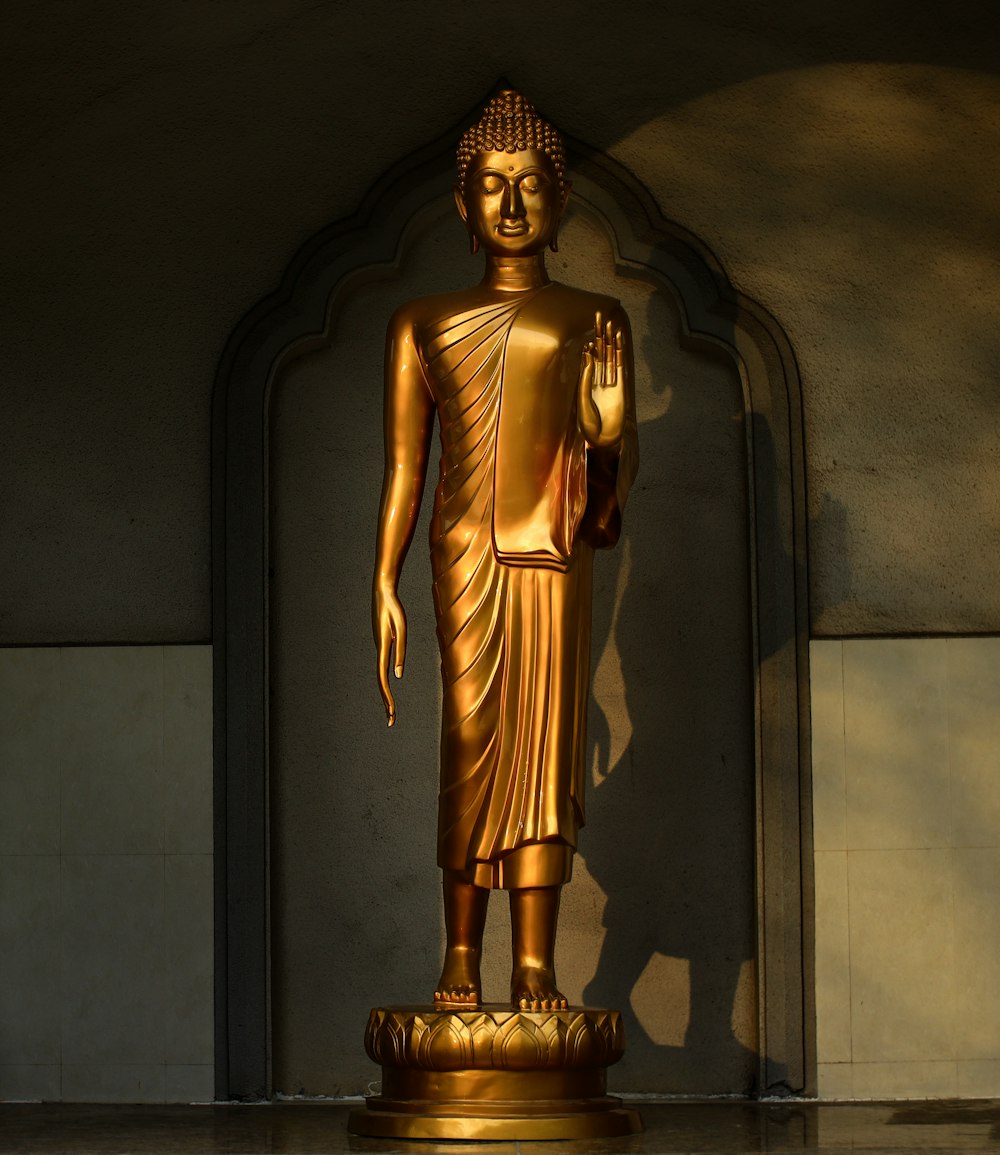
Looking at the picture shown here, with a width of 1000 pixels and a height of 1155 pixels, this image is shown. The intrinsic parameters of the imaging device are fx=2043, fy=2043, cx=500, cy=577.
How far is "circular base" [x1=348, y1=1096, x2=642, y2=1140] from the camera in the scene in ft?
15.8

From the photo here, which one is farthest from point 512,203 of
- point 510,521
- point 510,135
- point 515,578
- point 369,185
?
point 369,185

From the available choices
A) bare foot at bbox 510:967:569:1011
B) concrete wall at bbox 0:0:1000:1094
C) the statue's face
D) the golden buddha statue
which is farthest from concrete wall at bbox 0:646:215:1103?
the statue's face

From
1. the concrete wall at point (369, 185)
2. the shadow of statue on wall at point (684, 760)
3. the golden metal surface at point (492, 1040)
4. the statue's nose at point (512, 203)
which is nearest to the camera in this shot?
the golden metal surface at point (492, 1040)

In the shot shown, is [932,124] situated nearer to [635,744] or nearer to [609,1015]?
[635,744]

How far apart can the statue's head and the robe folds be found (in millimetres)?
194

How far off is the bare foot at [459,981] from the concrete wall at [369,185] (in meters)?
1.87

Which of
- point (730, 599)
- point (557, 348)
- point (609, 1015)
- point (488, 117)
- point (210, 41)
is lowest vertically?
point (609, 1015)

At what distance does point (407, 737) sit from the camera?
6.67m

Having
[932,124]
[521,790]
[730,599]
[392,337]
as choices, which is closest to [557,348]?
[392,337]

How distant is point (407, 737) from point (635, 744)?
743 mm

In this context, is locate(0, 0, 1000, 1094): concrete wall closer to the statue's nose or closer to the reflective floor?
the reflective floor

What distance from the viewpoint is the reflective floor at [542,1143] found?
4785mm

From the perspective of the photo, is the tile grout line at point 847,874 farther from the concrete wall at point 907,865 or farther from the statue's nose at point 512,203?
the statue's nose at point 512,203

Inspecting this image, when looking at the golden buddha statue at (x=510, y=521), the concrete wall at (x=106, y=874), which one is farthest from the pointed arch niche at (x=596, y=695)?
the golden buddha statue at (x=510, y=521)
